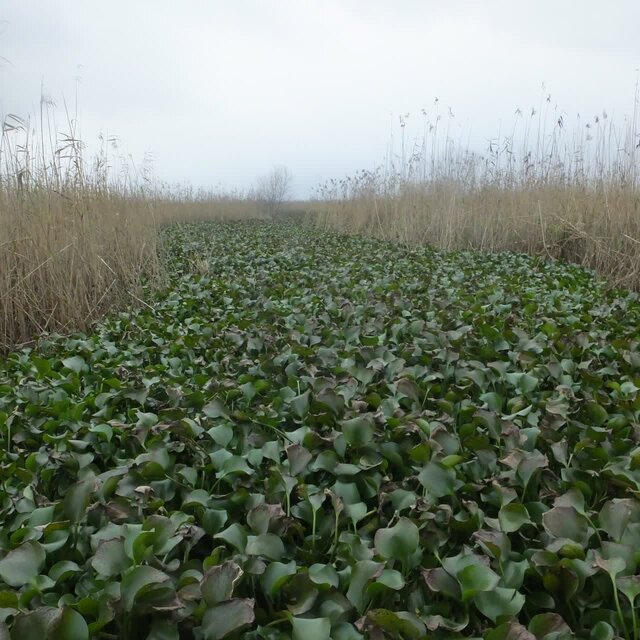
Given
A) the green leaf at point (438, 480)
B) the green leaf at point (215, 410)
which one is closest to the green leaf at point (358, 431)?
the green leaf at point (438, 480)

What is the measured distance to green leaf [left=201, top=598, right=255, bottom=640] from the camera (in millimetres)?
820

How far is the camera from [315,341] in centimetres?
236

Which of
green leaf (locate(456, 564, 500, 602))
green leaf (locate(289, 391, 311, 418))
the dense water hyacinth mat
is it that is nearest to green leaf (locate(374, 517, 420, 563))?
the dense water hyacinth mat

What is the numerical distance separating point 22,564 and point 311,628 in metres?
0.47

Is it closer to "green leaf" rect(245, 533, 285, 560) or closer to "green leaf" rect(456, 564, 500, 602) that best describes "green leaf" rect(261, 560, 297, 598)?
"green leaf" rect(245, 533, 285, 560)

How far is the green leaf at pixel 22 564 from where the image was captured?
0.94 metres

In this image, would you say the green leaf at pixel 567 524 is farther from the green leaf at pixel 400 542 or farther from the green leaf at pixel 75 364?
the green leaf at pixel 75 364

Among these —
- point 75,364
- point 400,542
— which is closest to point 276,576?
point 400,542

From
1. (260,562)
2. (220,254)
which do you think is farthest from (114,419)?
(220,254)

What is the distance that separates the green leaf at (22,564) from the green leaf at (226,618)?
31 centimetres

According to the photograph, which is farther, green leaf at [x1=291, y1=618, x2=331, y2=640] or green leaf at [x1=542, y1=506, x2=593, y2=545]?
green leaf at [x1=542, y1=506, x2=593, y2=545]

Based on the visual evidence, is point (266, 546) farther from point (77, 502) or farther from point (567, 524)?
point (567, 524)

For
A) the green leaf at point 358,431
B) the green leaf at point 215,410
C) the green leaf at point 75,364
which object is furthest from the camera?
the green leaf at point 75,364

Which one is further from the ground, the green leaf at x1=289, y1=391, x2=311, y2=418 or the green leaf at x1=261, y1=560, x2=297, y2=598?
the green leaf at x1=289, y1=391, x2=311, y2=418
